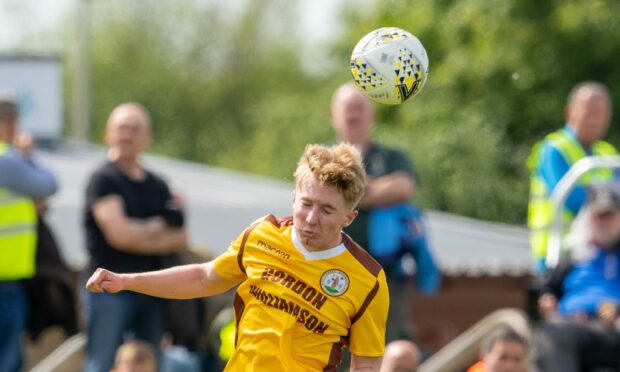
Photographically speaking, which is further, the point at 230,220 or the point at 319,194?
the point at 230,220

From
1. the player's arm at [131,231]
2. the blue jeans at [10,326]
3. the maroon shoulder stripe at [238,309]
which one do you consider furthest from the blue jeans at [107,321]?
the maroon shoulder stripe at [238,309]

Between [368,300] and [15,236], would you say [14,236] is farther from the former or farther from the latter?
[368,300]

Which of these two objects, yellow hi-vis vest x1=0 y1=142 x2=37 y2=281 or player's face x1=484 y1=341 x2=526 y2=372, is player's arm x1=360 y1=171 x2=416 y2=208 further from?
yellow hi-vis vest x1=0 y1=142 x2=37 y2=281

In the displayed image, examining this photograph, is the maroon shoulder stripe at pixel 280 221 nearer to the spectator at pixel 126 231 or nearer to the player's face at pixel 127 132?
the spectator at pixel 126 231

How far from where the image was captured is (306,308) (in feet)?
20.5

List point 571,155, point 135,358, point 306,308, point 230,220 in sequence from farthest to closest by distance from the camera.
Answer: point 230,220, point 571,155, point 135,358, point 306,308

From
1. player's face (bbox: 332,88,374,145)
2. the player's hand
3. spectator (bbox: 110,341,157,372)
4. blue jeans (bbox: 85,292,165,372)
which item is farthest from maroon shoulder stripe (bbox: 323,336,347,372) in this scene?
player's face (bbox: 332,88,374,145)

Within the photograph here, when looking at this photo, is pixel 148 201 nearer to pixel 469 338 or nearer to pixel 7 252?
pixel 7 252

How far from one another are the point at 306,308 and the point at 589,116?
4.59 m

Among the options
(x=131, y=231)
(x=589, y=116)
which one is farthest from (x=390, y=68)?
(x=589, y=116)

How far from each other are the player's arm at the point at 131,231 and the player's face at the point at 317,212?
311cm

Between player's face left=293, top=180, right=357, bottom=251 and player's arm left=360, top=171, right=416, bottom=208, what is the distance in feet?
10.7

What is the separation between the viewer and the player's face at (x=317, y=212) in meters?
6.11

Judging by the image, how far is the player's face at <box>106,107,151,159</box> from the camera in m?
9.36
